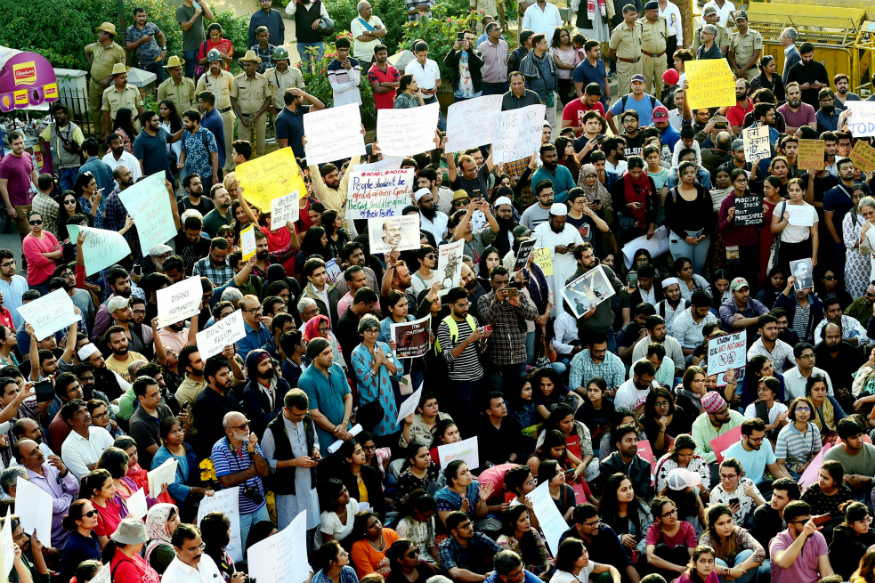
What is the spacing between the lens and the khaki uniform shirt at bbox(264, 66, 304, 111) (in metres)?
17.5

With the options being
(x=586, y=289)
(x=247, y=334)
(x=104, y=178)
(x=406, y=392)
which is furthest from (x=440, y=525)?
(x=104, y=178)

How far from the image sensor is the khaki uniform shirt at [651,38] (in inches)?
771

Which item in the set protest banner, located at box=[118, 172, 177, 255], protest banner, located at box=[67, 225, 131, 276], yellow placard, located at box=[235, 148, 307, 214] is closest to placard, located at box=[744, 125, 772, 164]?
yellow placard, located at box=[235, 148, 307, 214]

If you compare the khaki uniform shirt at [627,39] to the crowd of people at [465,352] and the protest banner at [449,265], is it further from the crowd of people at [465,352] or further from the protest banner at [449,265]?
the protest banner at [449,265]

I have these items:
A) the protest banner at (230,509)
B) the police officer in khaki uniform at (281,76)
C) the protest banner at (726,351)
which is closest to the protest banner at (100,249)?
the protest banner at (230,509)

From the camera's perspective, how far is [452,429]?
11391 millimetres

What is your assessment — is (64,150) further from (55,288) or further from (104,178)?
(55,288)

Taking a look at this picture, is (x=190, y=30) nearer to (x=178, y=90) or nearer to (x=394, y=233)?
(x=178, y=90)

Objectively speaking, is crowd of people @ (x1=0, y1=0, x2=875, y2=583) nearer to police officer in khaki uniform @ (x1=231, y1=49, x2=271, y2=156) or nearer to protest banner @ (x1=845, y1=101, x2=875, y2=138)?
police officer in khaki uniform @ (x1=231, y1=49, x2=271, y2=156)

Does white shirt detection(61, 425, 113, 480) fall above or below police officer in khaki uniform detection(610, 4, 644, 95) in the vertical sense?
below

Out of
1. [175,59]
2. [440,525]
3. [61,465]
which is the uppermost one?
[175,59]

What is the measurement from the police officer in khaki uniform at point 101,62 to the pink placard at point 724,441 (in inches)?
390

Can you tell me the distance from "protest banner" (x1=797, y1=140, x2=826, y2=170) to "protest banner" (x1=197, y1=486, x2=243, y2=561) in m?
8.47

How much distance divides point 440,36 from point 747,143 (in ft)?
18.8
